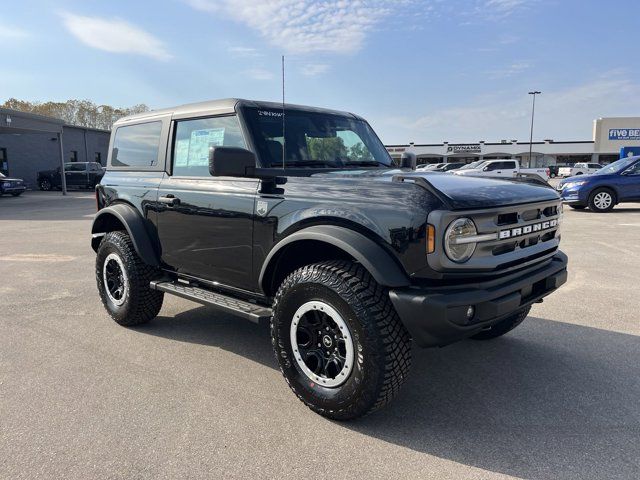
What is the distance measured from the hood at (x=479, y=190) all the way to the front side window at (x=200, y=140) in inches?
33.4

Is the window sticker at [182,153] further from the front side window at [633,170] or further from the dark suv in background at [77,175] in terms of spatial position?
the dark suv in background at [77,175]

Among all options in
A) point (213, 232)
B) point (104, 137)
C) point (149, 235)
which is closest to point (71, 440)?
point (213, 232)

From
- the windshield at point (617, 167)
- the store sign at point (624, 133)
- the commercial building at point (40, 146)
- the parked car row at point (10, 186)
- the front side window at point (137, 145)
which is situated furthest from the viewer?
the store sign at point (624, 133)

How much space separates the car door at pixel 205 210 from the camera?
11.9 feet

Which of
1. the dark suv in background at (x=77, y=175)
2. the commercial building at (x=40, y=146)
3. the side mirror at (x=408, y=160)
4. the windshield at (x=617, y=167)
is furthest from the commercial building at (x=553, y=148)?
the side mirror at (x=408, y=160)

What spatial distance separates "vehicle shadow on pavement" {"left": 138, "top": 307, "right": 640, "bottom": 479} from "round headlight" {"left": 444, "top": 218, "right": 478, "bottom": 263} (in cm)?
106

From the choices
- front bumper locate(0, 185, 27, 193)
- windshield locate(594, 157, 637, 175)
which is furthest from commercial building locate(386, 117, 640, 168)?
windshield locate(594, 157, 637, 175)

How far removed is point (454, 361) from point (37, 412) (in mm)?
3023

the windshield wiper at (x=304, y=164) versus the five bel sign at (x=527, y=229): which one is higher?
the windshield wiper at (x=304, y=164)

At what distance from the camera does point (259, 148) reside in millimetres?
3674

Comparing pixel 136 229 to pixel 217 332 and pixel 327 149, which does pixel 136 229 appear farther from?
pixel 327 149

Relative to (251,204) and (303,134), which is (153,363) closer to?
(251,204)

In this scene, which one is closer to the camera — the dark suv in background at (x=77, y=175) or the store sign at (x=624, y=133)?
the dark suv in background at (x=77, y=175)

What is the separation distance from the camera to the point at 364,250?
9.20 ft
